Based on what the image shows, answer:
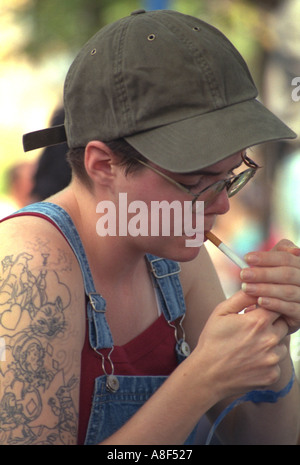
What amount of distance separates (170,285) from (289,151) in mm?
3656

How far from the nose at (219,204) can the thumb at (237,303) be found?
0.24 m

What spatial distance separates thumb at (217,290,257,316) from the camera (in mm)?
1726

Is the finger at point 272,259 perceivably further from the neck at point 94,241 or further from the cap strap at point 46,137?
the cap strap at point 46,137

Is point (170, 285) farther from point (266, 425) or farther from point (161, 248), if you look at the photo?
point (266, 425)

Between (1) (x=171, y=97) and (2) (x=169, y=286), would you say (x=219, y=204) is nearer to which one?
(1) (x=171, y=97)

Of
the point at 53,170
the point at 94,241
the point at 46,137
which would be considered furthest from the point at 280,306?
the point at 53,170

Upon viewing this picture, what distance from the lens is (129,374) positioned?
6.32ft

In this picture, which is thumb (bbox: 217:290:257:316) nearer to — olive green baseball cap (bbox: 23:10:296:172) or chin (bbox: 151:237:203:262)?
chin (bbox: 151:237:203:262)

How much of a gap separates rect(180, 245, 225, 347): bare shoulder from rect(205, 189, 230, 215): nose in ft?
1.54

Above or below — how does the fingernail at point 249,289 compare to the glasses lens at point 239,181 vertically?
below

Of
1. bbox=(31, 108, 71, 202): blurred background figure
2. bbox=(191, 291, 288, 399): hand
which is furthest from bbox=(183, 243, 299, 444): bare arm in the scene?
bbox=(31, 108, 71, 202): blurred background figure

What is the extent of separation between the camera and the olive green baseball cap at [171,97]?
1.62 metres

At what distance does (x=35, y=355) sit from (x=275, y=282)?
655mm

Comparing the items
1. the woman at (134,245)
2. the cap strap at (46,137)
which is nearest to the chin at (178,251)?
the woman at (134,245)
